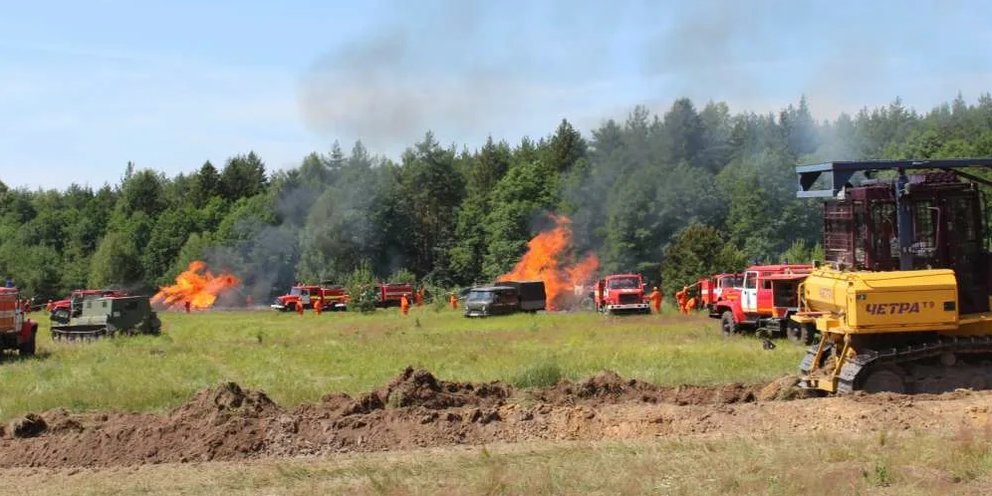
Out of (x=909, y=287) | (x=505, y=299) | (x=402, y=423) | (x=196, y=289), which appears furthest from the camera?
(x=196, y=289)

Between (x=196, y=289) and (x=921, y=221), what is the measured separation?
6810cm

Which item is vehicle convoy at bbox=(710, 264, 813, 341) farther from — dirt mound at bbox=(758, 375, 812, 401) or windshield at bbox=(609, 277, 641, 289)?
windshield at bbox=(609, 277, 641, 289)

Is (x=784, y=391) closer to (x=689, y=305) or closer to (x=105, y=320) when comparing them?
(x=105, y=320)

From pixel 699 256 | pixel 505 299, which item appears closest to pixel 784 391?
pixel 505 299

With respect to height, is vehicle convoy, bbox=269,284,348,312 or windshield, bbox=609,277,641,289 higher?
windshield, bbox=609,277,641,289

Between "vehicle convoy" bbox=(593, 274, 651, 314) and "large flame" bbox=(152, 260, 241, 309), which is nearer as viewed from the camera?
"vehicle convoy" bbox=(593, 274, 651, 314)

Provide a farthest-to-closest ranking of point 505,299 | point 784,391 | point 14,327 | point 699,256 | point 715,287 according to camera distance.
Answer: point 699,256
point 505,299
point 715,287
point 14,327
point 784,391

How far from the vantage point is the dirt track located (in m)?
12.4

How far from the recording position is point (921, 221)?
48.6 feet

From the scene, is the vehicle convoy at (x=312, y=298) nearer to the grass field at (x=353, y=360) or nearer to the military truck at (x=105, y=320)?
the grass field at (x=353, y=360)

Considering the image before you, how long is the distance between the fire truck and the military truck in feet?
70.9

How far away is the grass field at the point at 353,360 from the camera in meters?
18.2

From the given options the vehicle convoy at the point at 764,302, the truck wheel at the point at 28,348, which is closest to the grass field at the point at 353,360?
the truck wheel at the point at 28,348

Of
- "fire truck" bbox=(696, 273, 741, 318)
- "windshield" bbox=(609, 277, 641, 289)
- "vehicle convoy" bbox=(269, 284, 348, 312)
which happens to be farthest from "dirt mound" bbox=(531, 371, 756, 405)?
"vehicle convoy" bbox=(269, 284, 348, 312)
